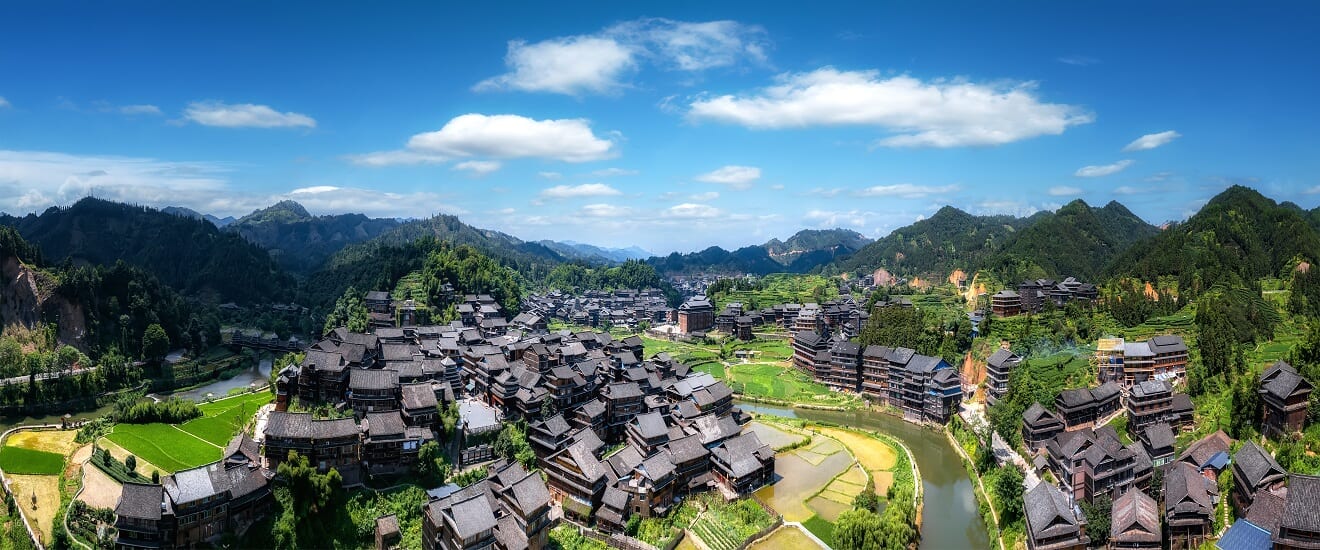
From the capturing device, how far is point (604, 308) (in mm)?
98125

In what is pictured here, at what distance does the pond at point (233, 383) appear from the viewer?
50.2 m

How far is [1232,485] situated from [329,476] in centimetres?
3696

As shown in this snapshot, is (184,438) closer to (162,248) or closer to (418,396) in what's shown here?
(418,396)

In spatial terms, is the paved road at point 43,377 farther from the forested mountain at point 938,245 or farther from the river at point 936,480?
the forested mountain at point 938,245

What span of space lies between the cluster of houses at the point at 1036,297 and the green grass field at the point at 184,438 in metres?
55.8

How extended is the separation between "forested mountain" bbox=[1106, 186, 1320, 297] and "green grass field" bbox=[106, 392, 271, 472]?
2455 inches

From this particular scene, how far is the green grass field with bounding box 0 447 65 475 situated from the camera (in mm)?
30781

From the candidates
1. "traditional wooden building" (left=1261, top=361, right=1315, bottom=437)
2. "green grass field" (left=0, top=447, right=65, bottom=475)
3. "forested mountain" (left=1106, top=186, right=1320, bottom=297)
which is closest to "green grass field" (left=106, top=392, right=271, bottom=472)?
"green grass field" (left=0, top=447, right=65, bottom=475)

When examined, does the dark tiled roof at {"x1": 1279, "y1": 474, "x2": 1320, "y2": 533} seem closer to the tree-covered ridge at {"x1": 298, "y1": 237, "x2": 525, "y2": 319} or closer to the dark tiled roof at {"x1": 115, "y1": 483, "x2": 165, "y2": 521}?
the dark tiled roof at {"x1": 115, "y1": 483, "x2": 165, "y2": 521}

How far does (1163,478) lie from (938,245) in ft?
345

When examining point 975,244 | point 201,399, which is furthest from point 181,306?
point 975,244

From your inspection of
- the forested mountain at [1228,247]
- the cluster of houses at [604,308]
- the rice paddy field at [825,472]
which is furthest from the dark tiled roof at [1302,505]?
the cluster of houses at [604,308]

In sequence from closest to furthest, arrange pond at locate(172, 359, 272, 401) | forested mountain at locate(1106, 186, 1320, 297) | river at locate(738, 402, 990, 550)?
river at locate(738, 402, 990, 550), pond at locate(172, 359, 272, 401), forested mountain at locate(1106, 186, 1320, 297)

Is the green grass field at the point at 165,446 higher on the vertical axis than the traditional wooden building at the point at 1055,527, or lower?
higher
